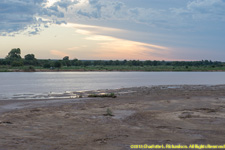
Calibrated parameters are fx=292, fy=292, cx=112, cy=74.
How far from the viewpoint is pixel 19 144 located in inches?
350

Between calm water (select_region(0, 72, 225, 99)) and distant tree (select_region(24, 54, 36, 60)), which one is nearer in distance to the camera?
calm water (select_region(0, 72, 225, 99))

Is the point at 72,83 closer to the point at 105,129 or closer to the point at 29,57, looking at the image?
the point at 105,129

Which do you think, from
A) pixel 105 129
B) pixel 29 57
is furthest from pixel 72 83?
pixel 29 57

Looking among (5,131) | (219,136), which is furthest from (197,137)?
(5,131)

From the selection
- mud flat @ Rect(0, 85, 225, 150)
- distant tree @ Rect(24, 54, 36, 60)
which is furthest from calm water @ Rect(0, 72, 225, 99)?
distant tree @ Rect(24, 54, 36, 60)

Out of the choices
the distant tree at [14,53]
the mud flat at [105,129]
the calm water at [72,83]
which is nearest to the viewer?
the mud flat at [105,129]

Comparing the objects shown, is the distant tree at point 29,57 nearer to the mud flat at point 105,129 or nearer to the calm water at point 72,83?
the calm water at point 72,83

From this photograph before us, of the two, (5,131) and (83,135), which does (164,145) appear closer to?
(83,135)

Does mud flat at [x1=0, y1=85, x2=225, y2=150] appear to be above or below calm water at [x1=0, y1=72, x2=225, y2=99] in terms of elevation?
above

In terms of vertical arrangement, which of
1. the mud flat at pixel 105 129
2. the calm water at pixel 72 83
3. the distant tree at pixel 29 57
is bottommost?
the calm water at pixel 72 83

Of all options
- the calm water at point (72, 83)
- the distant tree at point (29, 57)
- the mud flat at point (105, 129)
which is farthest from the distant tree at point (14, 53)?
the mud flat at point (105, 129)

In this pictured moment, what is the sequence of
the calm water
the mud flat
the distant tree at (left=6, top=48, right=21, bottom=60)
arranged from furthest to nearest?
the distant tree at (left=6, top=48, right=21, bottom=60), the calm water, the mud flat

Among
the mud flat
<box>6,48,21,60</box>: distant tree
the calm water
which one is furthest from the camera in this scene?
<box>6,48,21,60</box>: distant tree

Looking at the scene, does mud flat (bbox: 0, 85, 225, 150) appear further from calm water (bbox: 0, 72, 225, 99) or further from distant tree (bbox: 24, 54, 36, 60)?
distant tree (bbox: 24, 54, 36, 60)
